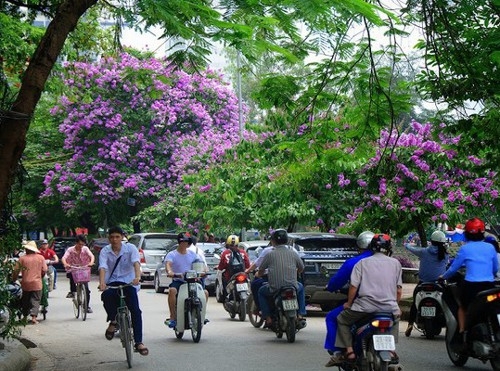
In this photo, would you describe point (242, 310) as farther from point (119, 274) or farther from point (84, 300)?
point (119, 274)

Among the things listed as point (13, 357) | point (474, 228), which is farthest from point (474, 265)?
point (13, 357)

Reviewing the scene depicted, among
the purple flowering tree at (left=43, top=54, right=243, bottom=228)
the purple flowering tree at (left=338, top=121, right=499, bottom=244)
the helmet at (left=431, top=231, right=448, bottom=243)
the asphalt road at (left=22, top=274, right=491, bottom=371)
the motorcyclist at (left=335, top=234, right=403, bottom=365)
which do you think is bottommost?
the asphalt road at (left=22, top=274, right=491, bottom=371)

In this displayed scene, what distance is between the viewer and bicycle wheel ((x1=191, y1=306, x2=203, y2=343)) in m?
15.0

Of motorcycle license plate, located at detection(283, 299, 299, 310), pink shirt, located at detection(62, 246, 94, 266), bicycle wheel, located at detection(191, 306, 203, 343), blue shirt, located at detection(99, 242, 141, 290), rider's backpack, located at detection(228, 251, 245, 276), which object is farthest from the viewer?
rider's backpack, located at detection(228, 251, 245, 276)

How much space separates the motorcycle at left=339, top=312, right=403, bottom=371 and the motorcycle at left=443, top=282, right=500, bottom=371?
5.21 ft

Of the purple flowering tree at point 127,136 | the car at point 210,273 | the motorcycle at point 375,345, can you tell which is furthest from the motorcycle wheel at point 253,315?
the purple flowering tree at point 127,136

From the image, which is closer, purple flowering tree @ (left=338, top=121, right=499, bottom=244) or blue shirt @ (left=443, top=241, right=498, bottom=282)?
blue shirt @ (left=443, top=241, right=498, bottom=282)

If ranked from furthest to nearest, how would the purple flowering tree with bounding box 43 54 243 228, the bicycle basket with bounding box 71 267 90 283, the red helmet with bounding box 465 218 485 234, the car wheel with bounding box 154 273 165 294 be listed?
the purple flowering tree with bounding box 43 54 243 228
the car wheel with bounding box 154 273 165 294
the bicycle basket with bounding box 71 267 90 283
the red helmet with bounding box 465 218 485 234

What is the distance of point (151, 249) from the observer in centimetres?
3231

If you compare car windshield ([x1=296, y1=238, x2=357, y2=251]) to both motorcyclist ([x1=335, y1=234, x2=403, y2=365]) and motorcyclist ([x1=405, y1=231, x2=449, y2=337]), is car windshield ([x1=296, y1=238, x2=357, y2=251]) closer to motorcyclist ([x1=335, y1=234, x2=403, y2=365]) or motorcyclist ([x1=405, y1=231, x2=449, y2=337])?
motorcyclist ([x1=405, y1=231, x2=449, y2=337])

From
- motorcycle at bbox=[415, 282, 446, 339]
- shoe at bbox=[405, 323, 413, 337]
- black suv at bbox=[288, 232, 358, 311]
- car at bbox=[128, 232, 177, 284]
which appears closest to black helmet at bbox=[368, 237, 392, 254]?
motorcycle at bbox=[415, 282, 446, 339]

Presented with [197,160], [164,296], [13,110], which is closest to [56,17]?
[13,110]

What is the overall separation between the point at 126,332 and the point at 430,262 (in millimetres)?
4879

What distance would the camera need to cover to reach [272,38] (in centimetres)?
881
